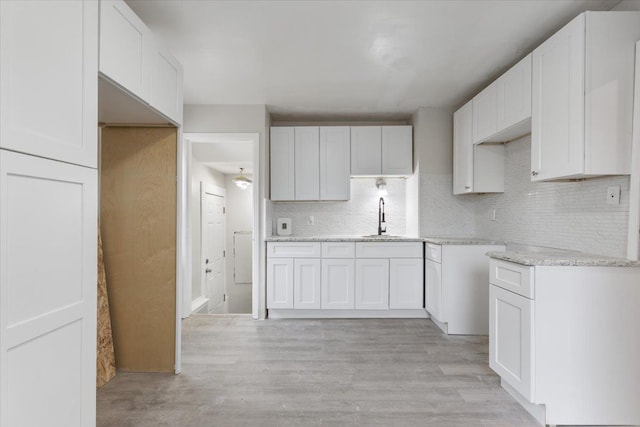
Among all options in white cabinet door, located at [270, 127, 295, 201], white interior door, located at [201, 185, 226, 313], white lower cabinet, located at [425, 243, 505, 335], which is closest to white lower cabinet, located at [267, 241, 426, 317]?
white lower cabinet, located at [425, 243, 505, 335]

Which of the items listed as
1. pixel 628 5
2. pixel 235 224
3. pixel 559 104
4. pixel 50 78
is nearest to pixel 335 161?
pixel 559 104

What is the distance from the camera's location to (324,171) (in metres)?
4.20

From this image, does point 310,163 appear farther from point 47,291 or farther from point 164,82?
point 47,291

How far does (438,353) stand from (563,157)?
5.98ft

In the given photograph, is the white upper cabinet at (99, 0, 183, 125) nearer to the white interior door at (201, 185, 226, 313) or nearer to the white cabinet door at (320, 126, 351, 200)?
the white cabinet door at (320, 126, 351, 200)

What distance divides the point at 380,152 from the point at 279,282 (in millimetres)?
2027

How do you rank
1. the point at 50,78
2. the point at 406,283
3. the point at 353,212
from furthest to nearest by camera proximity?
the point at 353,212 < the point at 406,283 < the point at 50,78

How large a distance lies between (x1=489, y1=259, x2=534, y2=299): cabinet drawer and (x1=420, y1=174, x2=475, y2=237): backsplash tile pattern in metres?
1.71

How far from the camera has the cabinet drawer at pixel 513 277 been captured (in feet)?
6.31

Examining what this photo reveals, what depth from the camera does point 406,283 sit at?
3848mm

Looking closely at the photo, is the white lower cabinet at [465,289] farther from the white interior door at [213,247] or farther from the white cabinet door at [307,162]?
the white interior door at [213,247]

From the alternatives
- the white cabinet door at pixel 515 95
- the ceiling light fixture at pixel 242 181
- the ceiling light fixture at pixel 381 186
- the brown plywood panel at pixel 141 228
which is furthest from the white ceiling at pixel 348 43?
the ceiling light fixture at pixel 242 181

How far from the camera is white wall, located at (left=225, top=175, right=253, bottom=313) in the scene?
6469 mm

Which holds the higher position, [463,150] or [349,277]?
[463,150]
